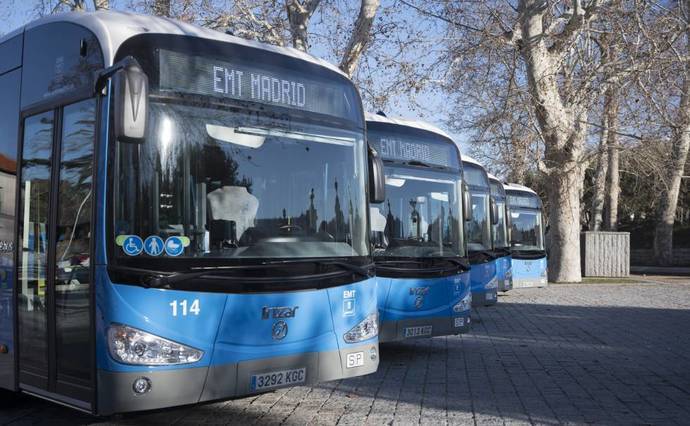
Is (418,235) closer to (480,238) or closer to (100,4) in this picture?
(480,238)

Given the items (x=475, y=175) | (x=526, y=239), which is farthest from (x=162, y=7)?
(x=526, y=239)

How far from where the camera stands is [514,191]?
1069 inches

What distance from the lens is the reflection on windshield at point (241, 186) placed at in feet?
19.8

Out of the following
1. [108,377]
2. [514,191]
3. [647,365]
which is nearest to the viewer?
[108,377]

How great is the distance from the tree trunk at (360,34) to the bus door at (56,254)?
13.9 m

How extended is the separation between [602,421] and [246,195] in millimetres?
3786

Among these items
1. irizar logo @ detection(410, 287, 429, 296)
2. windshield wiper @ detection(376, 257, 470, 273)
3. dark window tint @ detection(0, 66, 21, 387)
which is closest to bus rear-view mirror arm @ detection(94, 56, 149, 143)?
dark window tint @ detection(0, 66, 21, 387)

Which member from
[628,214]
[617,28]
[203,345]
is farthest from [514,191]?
[628,214]

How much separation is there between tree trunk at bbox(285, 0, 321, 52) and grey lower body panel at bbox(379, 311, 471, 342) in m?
11.3

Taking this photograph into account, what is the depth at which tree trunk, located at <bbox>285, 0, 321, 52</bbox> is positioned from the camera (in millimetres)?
21016

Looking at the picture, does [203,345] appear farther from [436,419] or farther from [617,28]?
[617,28]

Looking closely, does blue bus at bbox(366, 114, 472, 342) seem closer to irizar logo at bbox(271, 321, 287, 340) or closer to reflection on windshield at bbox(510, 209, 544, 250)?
irizar logo at bbox(271, 321, 287, 340)

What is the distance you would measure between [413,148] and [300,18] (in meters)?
10.8

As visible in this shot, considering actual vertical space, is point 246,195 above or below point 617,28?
below
